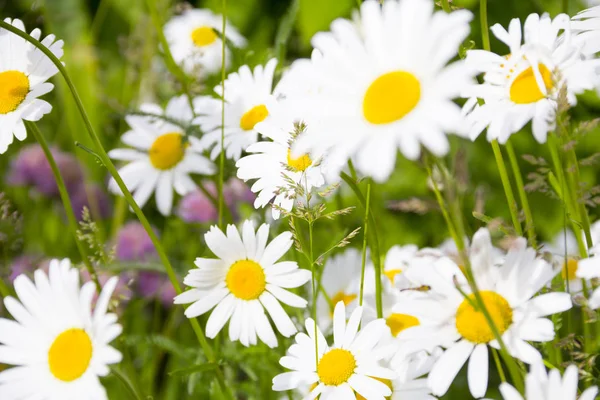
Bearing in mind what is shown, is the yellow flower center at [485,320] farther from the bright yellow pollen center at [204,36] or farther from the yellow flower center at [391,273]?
the bright yellow pollen center at [204,36]

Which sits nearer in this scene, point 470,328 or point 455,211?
point 455,211

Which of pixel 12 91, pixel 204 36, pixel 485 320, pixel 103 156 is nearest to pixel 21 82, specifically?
pixel 12 91

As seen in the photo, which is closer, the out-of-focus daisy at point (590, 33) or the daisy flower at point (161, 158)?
the out-of-focus daisy at point (590, 33)

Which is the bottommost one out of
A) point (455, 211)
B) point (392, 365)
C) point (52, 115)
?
point (392, 365)

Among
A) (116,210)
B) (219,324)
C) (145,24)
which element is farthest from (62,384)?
(145,24)

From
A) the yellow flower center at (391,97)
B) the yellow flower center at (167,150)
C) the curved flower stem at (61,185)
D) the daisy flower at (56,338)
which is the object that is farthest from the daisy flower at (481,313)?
the yellow flower center at (167,150)

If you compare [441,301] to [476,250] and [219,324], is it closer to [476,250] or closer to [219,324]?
[476,250]

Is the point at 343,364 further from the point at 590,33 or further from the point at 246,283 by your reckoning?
the point at 590,33
